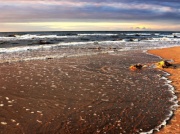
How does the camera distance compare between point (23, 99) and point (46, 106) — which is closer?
point (46, 106)

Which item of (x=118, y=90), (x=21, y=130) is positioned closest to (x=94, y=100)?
(x=118, y=90)

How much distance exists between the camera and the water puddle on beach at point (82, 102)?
5.85 m

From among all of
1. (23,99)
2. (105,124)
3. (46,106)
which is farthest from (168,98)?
(23,99)

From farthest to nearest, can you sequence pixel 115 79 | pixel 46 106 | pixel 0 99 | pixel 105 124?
pixel 115 79, pixel 0 99, pixel 46 106, pixel 105 124

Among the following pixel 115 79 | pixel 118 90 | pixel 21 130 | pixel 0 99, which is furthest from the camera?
pixel 115 79

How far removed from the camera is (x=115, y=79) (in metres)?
10.9

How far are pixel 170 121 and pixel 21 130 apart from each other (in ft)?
12.6

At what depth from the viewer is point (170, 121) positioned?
20.5 feet

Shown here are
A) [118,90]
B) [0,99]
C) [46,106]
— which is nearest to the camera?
[46,106]

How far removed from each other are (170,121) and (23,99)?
4661mm

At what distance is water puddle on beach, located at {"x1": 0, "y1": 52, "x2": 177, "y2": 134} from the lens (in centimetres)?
585

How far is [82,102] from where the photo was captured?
7.61m

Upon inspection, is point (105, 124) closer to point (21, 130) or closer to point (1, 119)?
point (21, 130)

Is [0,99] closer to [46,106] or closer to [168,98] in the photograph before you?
[46,106]
